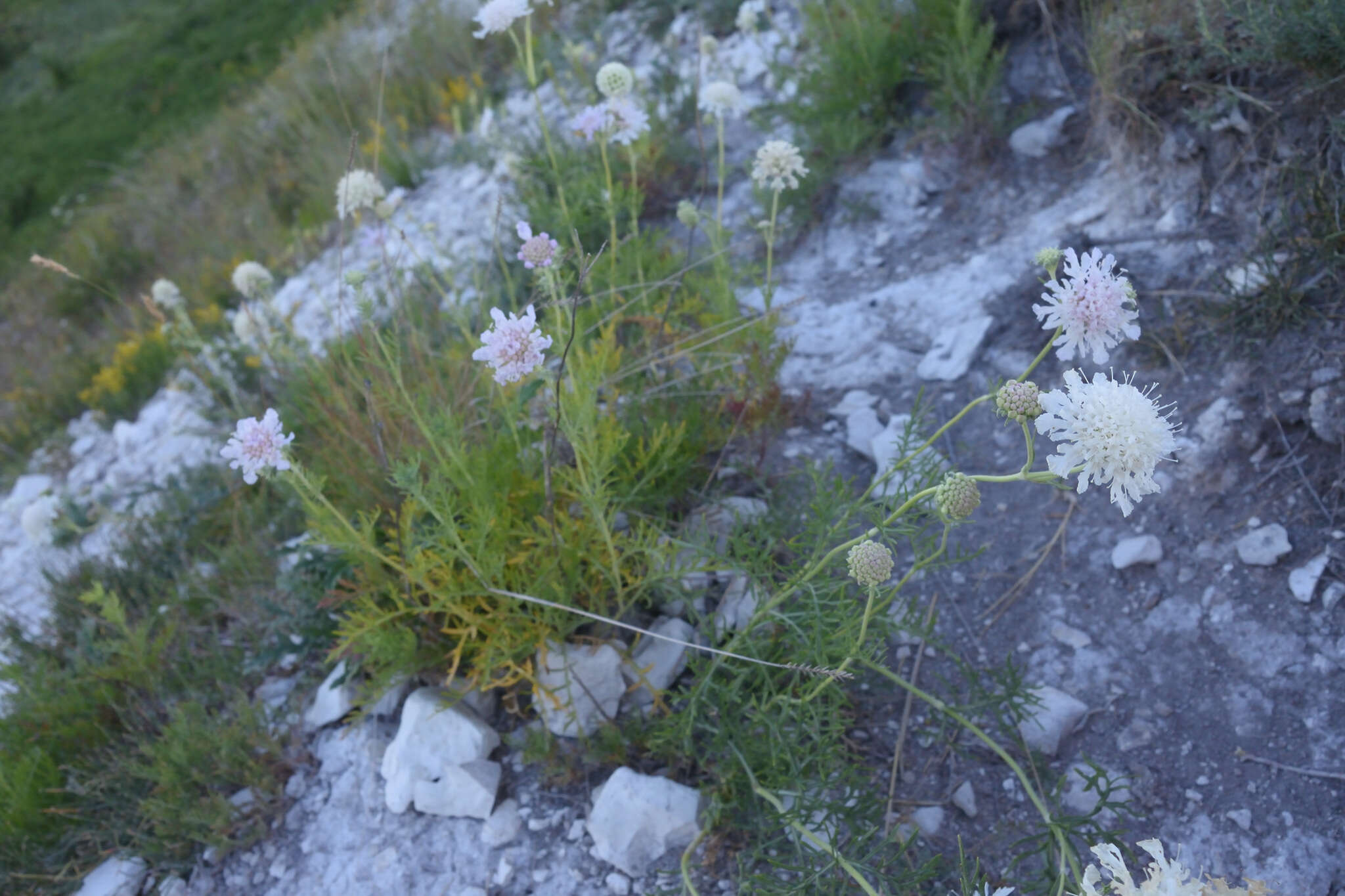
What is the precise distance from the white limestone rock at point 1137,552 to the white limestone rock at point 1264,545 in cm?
21

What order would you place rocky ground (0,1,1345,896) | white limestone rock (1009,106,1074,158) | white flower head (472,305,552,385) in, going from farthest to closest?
1. white limestone rock (1009,106,1074,158)
2. rocky ground (0,1,1345,896)
3. white flower head (472,305,552,385)

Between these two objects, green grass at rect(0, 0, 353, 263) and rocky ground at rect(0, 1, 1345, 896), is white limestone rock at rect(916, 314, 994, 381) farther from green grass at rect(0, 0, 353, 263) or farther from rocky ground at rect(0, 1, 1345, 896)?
green grass at rect(0, 0, 353, 263)

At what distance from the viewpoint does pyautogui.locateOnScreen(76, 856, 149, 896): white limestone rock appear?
8.76 ft

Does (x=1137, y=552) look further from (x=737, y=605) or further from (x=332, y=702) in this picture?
(x=332, y=702)

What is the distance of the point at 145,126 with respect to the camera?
11680mm

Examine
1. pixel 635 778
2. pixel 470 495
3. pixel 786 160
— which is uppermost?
pixel 786 160

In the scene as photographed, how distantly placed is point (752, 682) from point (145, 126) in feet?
41.8

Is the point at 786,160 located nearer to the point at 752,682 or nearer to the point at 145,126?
the point at 752,682

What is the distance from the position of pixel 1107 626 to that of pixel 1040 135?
7.64 feet

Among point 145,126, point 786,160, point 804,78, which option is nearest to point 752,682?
point 786,160

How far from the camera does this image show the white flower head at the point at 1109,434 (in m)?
1.65

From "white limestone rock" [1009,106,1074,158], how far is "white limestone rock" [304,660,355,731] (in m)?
3.49

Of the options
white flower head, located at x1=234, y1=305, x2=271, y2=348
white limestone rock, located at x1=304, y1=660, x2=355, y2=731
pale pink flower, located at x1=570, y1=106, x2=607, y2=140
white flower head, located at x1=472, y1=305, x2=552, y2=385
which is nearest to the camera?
white flower head, located at x1=472, y1=305, x2=552, y2=385

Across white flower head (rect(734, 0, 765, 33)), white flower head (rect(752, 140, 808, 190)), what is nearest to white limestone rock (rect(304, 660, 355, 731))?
white flower head (rect(752, 140, 808, 190))
